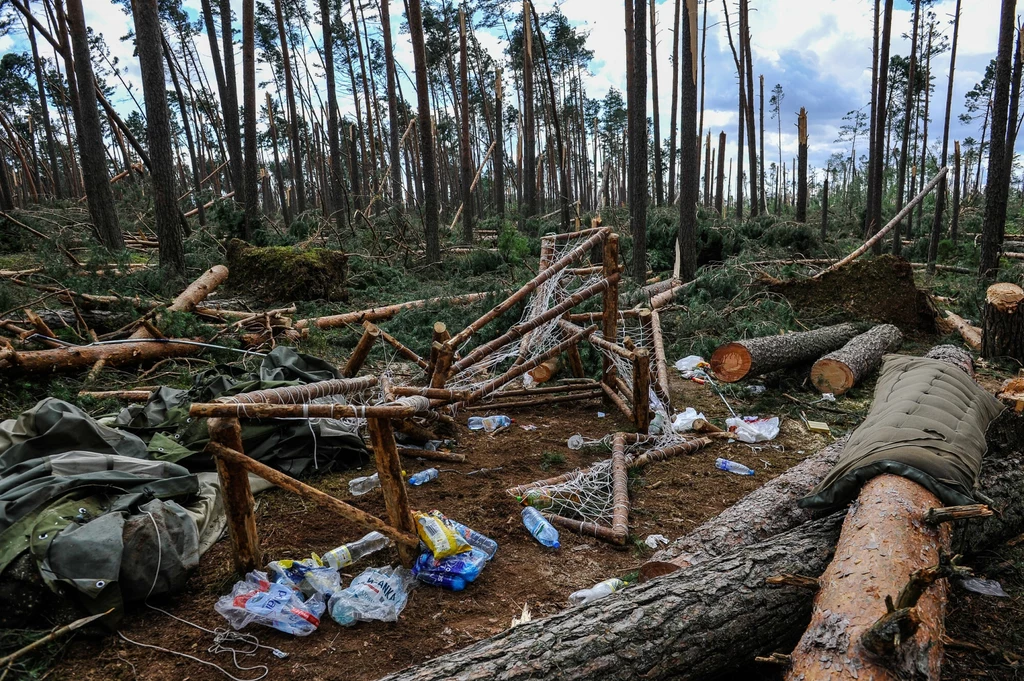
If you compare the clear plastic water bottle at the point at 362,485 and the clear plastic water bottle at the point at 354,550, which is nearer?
the clear plastic water bottle at the point at 354,550

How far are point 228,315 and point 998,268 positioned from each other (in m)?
10.5

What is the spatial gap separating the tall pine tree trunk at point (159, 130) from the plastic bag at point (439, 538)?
24.3ft

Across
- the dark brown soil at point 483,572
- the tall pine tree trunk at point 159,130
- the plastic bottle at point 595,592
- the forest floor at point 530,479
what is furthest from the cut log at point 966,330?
the tall pine tree trunk at point 159,130

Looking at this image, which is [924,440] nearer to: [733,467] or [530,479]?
[733,467]

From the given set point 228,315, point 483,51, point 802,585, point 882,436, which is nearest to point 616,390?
point 882,436

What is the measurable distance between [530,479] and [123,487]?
2375mm

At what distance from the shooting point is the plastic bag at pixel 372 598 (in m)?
2.57

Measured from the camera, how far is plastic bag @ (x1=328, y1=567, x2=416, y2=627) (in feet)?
8.45

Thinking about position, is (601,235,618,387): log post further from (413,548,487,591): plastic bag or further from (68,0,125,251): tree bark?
(68,0,125,251): tree bark

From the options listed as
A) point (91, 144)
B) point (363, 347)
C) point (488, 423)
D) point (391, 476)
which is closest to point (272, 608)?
point (391, 476)

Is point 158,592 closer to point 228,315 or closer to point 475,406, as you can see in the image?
point 475,406

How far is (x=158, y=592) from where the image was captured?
267 centimetres

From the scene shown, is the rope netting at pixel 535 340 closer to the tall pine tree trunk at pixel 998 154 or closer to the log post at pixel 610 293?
the log post at pixel 610 293

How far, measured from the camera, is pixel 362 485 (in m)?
3.87
